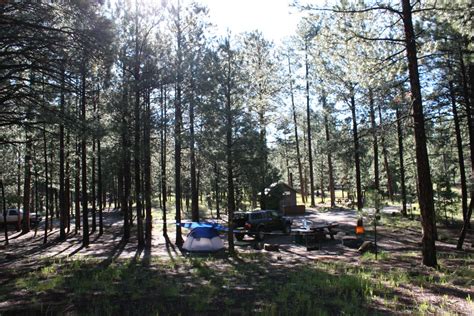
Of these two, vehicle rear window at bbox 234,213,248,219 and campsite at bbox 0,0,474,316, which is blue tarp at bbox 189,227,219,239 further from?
vehicle rear window at bbox 234,213,248,219

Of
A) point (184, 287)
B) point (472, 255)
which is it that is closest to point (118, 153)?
point (184, 287)

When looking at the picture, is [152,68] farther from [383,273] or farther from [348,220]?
[348,220]

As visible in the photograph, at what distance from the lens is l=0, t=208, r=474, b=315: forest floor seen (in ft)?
22.0

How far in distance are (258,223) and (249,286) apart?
1187 centimetres

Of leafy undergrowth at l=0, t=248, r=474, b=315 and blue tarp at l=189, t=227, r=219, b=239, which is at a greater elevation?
blue tarp at l=189, t=227, r=219, b=239

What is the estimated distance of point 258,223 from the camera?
68.0 ft

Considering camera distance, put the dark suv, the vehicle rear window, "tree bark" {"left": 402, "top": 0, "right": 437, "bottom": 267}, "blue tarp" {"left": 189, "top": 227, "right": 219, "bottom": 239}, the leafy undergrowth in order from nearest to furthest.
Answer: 1. the leafy undergrowth
2. "tree bark" {"left": 402, "top": 0, "right": 437, "bottom": 267}
3. "blue tarp" {"left": 189, "top": 227, "right": 219, "bottom": 239}
4. the dark suv
5. the vehicle rear window

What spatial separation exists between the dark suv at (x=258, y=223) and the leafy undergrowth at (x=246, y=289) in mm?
8219

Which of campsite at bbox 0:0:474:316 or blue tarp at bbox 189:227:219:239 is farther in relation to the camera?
blue tarp at bbox 189:227:219:239

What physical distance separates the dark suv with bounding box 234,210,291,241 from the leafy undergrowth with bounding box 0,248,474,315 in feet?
27.0

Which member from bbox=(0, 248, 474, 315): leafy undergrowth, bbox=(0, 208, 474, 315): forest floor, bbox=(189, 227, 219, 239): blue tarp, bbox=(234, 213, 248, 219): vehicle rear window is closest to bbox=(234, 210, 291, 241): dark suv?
bbox=(234, 213, 248, 219): vehicle rear window

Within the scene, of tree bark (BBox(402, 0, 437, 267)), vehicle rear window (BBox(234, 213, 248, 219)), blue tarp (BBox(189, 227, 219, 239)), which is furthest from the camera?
vehicle rear window (BBox(234, 213, 248, 219))

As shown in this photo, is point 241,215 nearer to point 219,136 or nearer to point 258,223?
point 258,223

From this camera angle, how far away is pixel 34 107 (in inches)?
431
